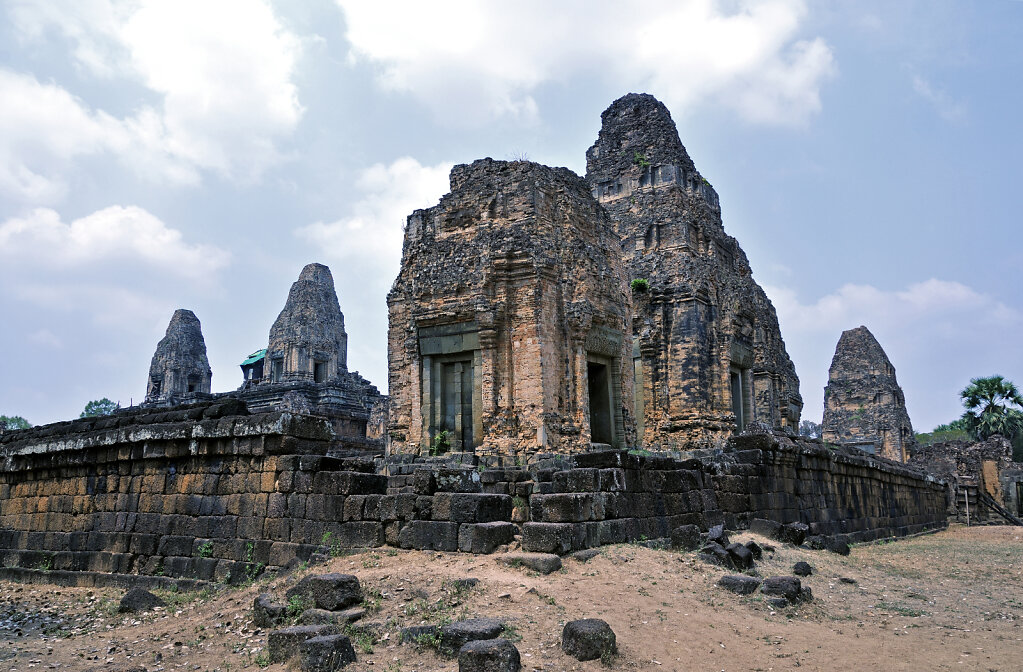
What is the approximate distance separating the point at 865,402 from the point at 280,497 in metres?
31.0

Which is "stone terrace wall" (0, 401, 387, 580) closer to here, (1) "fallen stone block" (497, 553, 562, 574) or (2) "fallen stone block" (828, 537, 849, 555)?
(1) "fallen stone block" (497, 553, 562, 574)

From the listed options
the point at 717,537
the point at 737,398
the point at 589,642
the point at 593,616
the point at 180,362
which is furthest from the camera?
the point at 180,362

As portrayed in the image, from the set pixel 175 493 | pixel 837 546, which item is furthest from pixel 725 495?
pixel 175 493

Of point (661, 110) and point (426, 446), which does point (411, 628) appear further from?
point (661, 110)

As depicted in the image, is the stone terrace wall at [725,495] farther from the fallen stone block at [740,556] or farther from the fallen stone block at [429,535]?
the fallen stone block at [740,556]

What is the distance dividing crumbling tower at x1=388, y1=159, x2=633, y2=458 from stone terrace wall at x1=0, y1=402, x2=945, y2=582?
1.74 metres

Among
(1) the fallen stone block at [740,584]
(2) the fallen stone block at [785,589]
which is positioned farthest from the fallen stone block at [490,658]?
(2) the fallen stone block at [785,589]

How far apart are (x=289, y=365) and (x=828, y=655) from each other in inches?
1318

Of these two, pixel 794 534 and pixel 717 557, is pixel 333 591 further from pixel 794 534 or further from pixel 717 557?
pixel 794 534

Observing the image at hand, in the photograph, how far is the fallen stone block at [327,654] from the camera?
16.8ft

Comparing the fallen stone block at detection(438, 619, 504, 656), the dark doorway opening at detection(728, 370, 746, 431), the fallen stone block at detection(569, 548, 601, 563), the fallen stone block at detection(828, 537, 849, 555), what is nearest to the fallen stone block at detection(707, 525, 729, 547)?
the fallen stone block at detection(569, 548, 601, 563)

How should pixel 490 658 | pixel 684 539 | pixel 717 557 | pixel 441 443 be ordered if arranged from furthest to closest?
pixel 441 443
pixel 684 539
pixel 717 557
pixel 490 658

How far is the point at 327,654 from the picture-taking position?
16.8ft

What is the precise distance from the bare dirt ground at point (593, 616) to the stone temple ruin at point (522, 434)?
718 millimetres
